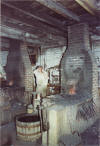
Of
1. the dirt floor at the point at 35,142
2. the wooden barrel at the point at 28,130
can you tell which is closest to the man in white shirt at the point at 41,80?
the dirt floor at the point at 35,142

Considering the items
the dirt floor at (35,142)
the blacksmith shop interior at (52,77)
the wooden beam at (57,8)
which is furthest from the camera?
the dirt floor at (35,142)

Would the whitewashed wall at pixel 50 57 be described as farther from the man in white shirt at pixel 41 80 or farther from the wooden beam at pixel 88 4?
the wooden beam at pixel 88 4

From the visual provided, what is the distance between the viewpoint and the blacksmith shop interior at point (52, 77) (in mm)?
3861

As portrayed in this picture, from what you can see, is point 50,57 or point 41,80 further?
point 50,57

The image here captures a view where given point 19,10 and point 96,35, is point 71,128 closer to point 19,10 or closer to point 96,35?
point 19,10

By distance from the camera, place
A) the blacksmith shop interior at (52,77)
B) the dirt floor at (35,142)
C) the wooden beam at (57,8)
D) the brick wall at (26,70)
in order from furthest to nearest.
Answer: the brick wall at (26,70) < the dirt floor at (35,142) < the blacksmith shop interior at (52,77) < the wooden beam at (57,8)

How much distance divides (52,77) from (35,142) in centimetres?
512

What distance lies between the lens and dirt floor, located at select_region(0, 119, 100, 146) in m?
4.02

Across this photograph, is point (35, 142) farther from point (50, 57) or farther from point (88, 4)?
point (50, 57)

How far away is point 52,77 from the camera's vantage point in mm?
8773

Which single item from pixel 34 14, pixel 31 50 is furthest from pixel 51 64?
pixel 34 14

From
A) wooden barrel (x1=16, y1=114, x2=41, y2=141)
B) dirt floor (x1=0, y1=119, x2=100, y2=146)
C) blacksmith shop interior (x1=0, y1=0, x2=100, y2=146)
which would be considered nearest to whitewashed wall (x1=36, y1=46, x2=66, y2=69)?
blacksmith shop interior (x1=0, y1=0, x2=100, y2=146)

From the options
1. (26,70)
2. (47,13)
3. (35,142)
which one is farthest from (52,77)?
(35,142)

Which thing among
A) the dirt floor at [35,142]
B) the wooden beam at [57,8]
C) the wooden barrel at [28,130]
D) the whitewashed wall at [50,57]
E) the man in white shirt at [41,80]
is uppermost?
the wooden beam at [57,8]
